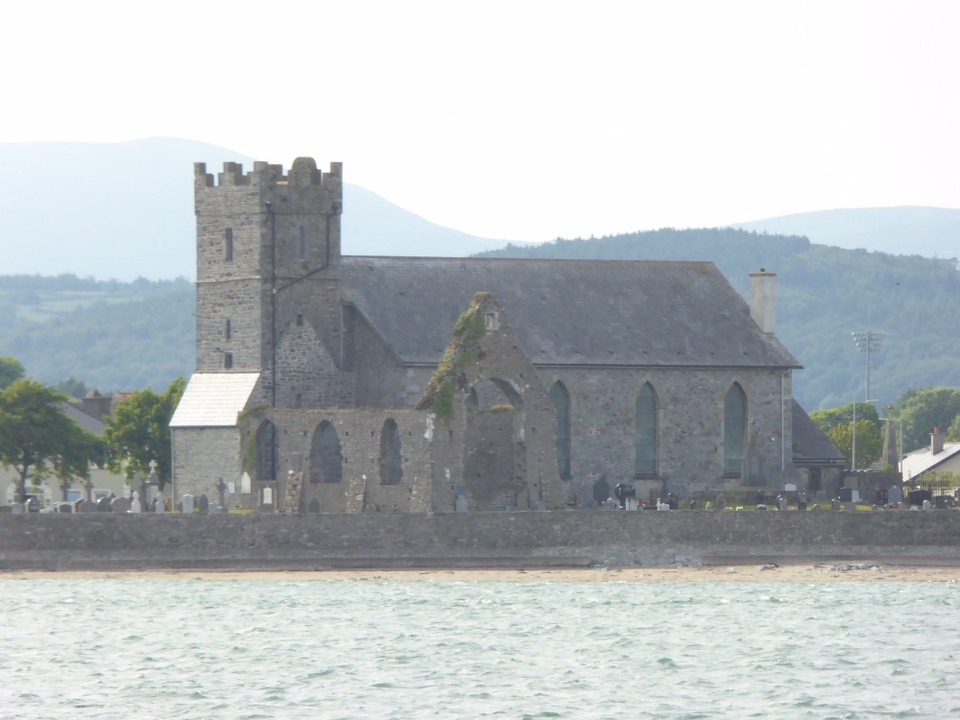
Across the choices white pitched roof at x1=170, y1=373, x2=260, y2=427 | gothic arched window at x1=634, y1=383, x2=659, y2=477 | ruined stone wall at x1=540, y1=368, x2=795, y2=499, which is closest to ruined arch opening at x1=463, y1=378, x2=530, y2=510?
ruined stone wall at x1=540, y1=368, x2=795, y2=499

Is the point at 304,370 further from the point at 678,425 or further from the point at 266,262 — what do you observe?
the point at 678,425

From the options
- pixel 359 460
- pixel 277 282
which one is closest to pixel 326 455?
pixel 359 460

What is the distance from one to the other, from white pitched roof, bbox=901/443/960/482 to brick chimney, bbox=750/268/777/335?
19.7 metres

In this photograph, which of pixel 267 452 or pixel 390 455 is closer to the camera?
pixel 390 455

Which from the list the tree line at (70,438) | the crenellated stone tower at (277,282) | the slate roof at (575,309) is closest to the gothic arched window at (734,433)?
the slate roof at (575,309)

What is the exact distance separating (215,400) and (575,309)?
12.1 metres

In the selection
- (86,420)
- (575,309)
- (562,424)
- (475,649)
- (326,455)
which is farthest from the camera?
(86,420)

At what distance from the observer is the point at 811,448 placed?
74562mm

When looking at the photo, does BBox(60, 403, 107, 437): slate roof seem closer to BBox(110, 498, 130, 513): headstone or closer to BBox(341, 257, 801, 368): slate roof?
BBox(341, 257, 801, 368): slate roof

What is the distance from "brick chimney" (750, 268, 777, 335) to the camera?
74375mm

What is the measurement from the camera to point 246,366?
67750 mm

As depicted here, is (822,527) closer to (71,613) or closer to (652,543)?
(652,543)

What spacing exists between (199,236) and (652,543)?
18470 mm

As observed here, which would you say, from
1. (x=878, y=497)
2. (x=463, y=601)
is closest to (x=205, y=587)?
(x=463, y=601)
